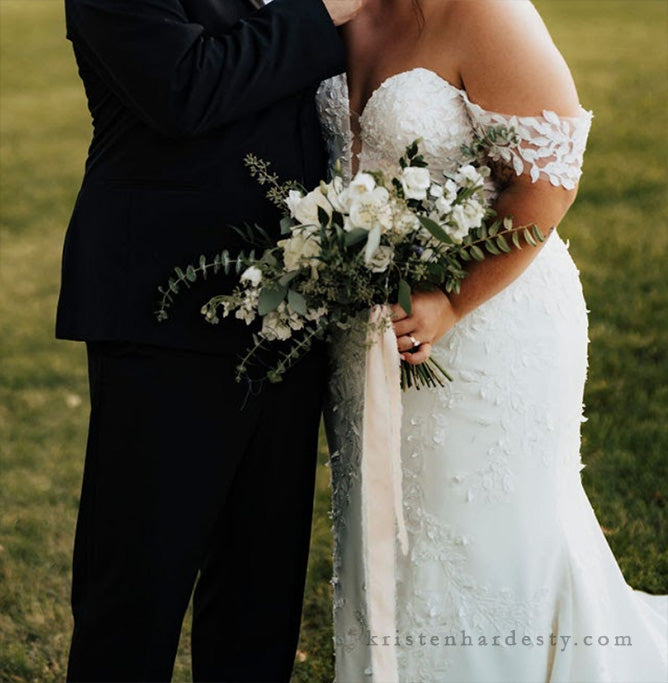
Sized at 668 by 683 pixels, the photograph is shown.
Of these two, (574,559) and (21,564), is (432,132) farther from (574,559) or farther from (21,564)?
(21,564)

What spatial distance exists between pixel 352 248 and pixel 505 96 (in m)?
0.60

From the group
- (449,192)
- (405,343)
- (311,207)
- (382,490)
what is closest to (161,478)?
(382,490)

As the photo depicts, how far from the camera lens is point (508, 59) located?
2975mm

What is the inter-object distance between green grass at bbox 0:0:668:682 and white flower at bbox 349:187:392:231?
200 centimetres

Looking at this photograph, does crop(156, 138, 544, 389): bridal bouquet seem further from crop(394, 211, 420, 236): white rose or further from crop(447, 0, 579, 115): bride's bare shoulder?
crop(447, 0, 579, 115): bride's bare shoulder

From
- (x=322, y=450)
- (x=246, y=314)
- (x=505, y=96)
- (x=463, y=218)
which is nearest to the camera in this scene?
(x=463, y=218)

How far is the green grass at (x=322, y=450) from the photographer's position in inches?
186

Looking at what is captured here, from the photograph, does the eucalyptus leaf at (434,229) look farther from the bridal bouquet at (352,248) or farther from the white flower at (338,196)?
the white flower at (338,196)

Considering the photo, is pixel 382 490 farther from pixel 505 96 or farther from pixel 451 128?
pixel 505 96

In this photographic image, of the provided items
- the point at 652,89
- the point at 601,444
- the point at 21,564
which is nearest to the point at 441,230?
the point at 21,564

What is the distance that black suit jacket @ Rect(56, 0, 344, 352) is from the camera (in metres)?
2.81

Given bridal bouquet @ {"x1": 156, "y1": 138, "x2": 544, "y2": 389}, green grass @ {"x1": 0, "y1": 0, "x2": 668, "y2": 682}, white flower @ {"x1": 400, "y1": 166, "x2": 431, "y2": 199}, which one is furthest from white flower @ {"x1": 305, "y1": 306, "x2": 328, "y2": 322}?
green grass @ {"x1": 0, "y1": 0, "x2": 668, "y2": 682}

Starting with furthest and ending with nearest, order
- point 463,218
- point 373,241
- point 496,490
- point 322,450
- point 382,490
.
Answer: point 322,450, point 496,490, point 382,490, point 463,218, point 373,241

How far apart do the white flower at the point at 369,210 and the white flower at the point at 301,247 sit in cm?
11
